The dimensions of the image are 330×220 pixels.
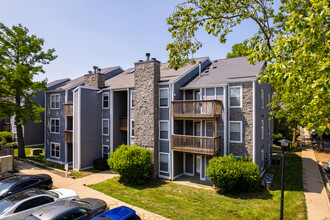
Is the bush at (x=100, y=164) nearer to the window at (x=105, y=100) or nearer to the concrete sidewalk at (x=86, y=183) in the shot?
the concrete sidewalk at (x=86, y=183)

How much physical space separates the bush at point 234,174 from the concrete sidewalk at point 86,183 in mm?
5100

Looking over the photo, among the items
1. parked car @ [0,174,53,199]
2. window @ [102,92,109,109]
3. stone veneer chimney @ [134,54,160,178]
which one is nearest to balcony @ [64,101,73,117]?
window @ [102,92,109,109]

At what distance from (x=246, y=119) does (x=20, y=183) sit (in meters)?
15.3

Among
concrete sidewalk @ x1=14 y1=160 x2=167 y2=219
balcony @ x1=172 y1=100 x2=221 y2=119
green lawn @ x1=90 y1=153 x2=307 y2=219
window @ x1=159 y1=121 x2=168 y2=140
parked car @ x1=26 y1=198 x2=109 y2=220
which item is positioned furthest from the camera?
window @ x1=159 y1=121 x2=168 y2=140

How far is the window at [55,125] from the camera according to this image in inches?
913

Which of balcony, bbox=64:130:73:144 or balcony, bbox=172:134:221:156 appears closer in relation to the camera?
balcony, bbox=172:134:221:156

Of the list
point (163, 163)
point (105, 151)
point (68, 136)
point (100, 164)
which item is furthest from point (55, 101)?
point (163, 163)

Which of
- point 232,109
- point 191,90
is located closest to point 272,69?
point 232,109

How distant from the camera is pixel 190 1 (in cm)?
1202

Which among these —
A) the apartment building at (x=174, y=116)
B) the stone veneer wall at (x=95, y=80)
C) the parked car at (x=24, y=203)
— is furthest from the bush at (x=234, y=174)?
the stone veneer wall at (x=95, y=80)

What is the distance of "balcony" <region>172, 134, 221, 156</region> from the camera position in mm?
14875

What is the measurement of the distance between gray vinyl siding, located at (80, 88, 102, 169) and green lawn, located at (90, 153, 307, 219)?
5.11 m

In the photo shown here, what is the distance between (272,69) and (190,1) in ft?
25.4

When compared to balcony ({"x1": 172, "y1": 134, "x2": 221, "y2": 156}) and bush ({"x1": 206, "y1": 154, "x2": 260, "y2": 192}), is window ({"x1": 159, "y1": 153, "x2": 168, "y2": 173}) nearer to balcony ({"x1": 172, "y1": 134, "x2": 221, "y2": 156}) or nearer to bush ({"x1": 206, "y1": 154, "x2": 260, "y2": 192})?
balcony ({"x1": 172, "y1": 134, "x2": 221, "y2": 156})
